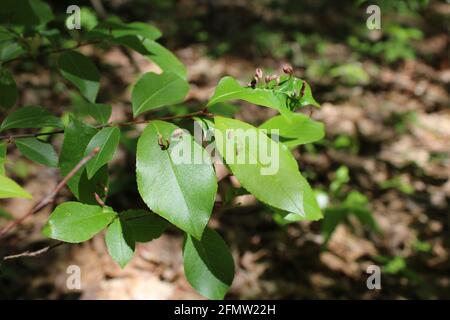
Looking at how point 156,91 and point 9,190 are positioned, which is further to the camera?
point 156,91

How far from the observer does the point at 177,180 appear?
3.04 feet

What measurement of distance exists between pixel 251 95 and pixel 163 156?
0.24m

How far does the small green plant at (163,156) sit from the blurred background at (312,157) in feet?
0.75

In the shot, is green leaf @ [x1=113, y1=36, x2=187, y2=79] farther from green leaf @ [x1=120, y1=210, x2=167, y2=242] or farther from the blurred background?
green leaf @ [x1=120, y1=210, x2=167, y2=242]

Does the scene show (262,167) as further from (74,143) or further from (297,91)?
(74,143)

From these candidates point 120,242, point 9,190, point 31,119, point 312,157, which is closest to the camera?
point 9,190

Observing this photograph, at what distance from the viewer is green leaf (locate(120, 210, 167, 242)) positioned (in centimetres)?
113

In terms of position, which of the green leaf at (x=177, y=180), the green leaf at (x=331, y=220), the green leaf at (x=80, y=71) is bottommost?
the green leaf at (x=331, y=220)

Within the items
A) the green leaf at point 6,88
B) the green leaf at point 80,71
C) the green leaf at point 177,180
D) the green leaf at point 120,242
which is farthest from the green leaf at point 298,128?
the green leaf at point 6,88

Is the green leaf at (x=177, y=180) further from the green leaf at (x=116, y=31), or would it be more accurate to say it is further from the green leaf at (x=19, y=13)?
the green leaf at (x=19, y=13)

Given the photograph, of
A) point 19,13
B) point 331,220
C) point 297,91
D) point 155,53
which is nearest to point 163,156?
point 297,91

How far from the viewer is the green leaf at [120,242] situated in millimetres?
1062

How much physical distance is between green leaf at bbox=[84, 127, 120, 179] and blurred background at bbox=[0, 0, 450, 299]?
0.35 meters

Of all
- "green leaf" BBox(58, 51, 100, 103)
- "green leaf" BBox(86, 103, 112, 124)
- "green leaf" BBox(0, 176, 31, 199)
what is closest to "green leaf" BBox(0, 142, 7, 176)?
"green leaf" BBox(0, 176, 31, 199)
